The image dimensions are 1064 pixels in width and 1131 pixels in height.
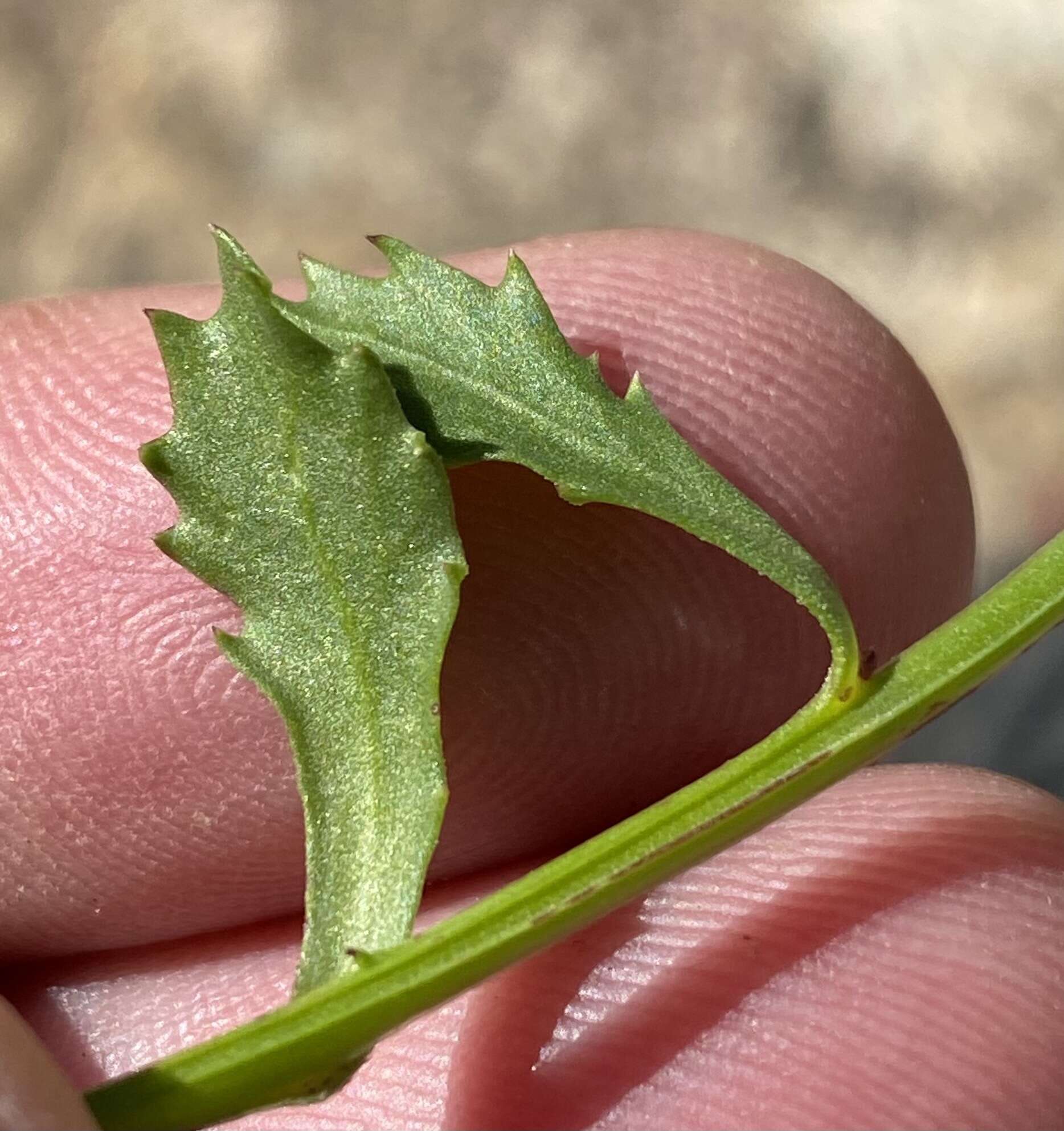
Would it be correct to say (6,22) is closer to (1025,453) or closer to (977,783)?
(1025,453)

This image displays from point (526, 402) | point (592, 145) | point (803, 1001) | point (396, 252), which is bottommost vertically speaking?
point (803, 1001)

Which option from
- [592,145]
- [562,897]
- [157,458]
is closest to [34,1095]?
[562,897]

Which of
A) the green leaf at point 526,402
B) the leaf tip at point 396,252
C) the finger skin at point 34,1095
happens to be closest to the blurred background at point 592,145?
the green leaf at point 526,402

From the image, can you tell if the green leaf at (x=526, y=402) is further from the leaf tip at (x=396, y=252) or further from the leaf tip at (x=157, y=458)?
the leaf tip at (x=157, y=458)

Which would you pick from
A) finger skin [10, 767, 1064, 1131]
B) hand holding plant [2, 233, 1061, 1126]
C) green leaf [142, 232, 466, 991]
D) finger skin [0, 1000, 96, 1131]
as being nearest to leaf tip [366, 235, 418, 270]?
green leaf [142, 232, 466, 991]

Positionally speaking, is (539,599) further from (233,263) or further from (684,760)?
(233,263)

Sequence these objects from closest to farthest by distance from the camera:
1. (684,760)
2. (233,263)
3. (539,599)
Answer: (233,263), (539,599), (684,760)

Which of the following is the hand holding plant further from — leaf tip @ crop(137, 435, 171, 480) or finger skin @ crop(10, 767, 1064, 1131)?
leaf tip @ crop(137, 435, 171, 480)
